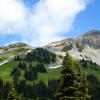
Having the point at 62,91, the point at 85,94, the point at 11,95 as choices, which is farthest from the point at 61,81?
the point at 11,95

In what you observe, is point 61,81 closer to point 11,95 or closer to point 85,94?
point 85,94

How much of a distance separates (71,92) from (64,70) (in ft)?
7.21

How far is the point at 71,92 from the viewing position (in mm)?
32438

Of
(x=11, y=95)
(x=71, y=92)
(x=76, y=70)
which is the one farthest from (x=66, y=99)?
(x=11, y=95)

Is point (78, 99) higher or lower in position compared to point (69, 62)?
lower

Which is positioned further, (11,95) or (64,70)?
(11,95)

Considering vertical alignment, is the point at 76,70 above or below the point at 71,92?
above

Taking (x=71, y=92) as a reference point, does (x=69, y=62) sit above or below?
above

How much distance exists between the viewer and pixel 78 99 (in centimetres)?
3253

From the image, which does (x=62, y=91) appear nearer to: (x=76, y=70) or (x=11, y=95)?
(x=76, y=70)

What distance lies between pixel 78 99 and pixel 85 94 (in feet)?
5.51

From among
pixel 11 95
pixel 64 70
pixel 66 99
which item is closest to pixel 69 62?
pixel 64 70

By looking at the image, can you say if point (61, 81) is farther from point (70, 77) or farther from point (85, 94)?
point (85, 94)

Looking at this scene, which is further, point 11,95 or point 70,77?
point 11,95
